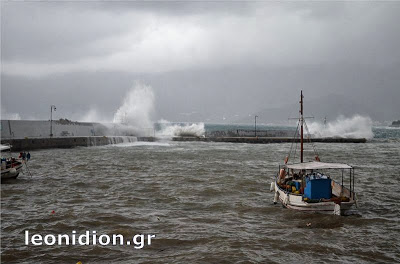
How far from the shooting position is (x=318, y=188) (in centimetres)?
1741

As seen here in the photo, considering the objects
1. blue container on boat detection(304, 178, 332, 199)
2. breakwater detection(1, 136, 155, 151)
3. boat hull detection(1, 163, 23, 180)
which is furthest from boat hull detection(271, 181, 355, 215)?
breakwater detection(1, 136, 155, 151)

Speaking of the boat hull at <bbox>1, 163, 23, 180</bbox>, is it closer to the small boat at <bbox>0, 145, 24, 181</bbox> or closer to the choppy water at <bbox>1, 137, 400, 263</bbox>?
the small boat at <bbox>0, 145, 24, 181</bbox>

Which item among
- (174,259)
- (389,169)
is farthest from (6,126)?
(174,259)

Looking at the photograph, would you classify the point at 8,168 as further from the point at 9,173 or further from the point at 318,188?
the point at 318,188

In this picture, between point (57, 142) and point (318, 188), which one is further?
point (57, 142)

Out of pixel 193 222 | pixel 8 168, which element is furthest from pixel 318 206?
pixel 8 168

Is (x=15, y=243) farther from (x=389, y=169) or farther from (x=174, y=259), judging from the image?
(x=389, y=169)

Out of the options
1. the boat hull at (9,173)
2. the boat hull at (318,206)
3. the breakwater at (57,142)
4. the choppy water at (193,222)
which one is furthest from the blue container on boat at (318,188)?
the breakwater at (57,142)

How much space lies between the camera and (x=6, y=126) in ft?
321

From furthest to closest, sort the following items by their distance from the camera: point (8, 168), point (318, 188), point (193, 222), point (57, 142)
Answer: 1. point (57, 142)
2. point (8, 168)
3. point (318, 188)
4. point (193, 222)

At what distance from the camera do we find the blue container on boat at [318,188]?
17.3 meters

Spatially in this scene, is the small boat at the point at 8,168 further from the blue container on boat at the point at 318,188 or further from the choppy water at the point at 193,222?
the blue container on boat at the point at 318,188

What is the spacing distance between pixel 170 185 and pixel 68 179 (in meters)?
8.39

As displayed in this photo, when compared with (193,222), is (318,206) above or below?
above
